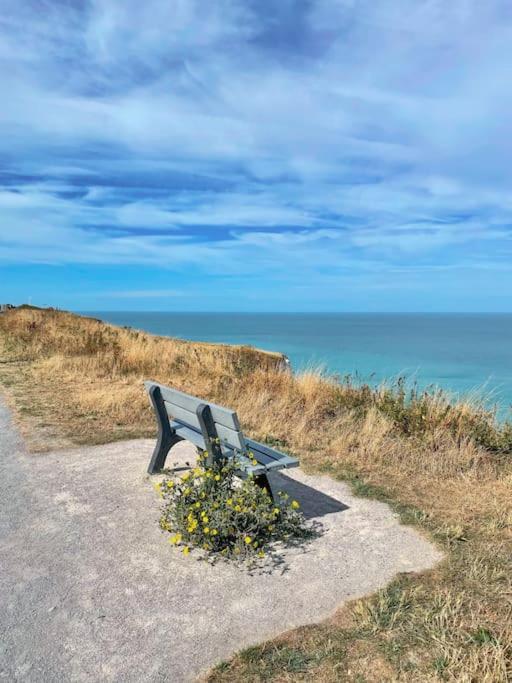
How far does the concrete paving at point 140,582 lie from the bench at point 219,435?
60cm

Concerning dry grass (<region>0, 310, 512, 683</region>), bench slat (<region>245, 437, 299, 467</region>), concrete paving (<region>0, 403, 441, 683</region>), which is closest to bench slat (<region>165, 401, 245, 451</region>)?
bench slat (<region>245, 437, 299, 467</region>)

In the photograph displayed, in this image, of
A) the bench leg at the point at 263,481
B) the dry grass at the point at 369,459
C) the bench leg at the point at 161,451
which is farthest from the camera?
the bench leg at the point at 161,451

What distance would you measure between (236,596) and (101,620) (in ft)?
2.44

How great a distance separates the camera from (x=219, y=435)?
3992 millimetres

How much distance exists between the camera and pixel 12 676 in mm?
2451

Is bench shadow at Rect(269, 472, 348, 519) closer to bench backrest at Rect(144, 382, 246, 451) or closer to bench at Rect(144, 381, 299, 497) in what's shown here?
bench at Rect(144, 381, 299, 497)

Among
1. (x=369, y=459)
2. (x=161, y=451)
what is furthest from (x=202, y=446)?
(x=369, y=459)

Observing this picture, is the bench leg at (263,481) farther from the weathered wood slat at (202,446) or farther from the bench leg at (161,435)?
the bench leg at (161,435)

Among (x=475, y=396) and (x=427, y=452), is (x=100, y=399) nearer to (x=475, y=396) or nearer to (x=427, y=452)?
(x=427, y=452)

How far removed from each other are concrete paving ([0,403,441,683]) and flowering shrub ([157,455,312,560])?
0.46 feet

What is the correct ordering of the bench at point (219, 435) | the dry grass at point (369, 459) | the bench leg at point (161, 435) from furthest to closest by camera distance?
the bench leg at point (161, 435)
the bench at point (219, 435)
the dry grass at point (369, 459)

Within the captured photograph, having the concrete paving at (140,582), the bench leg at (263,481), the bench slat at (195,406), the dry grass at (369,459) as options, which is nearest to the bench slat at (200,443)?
the bench leg at (263,481)

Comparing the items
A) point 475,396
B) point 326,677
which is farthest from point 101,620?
point 475,396

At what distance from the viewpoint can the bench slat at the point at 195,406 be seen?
3.63 meters
